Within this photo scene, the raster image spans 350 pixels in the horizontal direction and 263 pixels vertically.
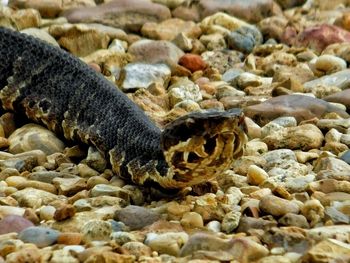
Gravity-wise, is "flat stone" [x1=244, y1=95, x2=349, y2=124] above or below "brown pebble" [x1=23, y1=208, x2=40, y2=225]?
below

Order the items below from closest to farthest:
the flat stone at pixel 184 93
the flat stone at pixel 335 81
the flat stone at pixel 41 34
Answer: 1. the flat stone at pixel 184 93
2. the flat stone at pixel 335 81
3. the flat stone at pixel 41 34

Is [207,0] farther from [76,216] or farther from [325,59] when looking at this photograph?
[76,216]

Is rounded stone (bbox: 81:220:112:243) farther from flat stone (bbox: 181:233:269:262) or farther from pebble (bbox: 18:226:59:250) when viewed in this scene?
flat stone (bbox: 181:233:269:262)

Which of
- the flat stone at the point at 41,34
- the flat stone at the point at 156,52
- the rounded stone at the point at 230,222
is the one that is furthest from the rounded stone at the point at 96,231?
the flat stone at the point at 41,34

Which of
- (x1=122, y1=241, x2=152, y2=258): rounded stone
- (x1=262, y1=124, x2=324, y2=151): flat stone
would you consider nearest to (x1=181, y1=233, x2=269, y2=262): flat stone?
(x1=122, y1=241, x2=152, y2=258): rounded stone

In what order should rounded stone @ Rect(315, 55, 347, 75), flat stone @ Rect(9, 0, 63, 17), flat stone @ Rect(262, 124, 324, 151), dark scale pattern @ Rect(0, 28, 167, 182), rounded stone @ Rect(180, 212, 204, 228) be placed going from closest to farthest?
rounded stone @ Rect(180, 212, 204, 228), dark scale pattern @ Rect(0, 28, 167, 182), flat stone @ Rect(262, 124, 324, 151), rounded stone @ Rect(315, 55, 347, 75), flat stone @ Rect(9, 0, 63, 17)

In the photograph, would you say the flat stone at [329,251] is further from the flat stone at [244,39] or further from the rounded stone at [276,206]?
the flat stone at [244,39]

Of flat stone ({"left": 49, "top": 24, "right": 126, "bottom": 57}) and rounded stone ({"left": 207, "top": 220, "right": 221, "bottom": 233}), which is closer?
rounded stone ({"left": 207, "top": 220, "right": 221, "bottom": 233})
